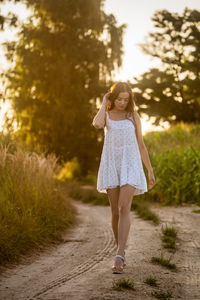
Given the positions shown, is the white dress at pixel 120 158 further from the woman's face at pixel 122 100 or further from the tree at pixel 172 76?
the tree at pixel 172 76

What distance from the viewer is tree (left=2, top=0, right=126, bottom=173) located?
2442 cm

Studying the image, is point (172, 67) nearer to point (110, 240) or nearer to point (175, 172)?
point (175, 172)

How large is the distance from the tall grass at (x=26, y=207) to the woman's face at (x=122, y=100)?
2104mm

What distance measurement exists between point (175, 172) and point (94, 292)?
30.9 feet

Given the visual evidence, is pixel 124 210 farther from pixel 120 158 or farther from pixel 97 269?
pixel 97 269

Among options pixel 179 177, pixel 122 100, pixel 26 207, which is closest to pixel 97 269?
pixel 122 100

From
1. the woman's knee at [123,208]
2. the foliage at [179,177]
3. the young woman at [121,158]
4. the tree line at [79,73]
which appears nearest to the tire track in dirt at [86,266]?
the young woman at [121,158]

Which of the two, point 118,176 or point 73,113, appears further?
point 73,113

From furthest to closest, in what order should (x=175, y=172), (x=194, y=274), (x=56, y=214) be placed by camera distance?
(x=175, y=172)
(x=56, y=214)
(x=194, y=274)

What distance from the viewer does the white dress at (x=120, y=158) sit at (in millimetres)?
5156

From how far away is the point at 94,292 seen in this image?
412 centimetres

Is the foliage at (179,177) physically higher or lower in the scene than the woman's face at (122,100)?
lower

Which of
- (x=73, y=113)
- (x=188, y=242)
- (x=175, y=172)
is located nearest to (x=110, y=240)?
(x=188, y=242)

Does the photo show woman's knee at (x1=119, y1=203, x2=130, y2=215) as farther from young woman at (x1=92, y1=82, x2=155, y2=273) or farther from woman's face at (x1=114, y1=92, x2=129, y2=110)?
woman's face at (x1=114, y1=92, x2=129, y2=110)
